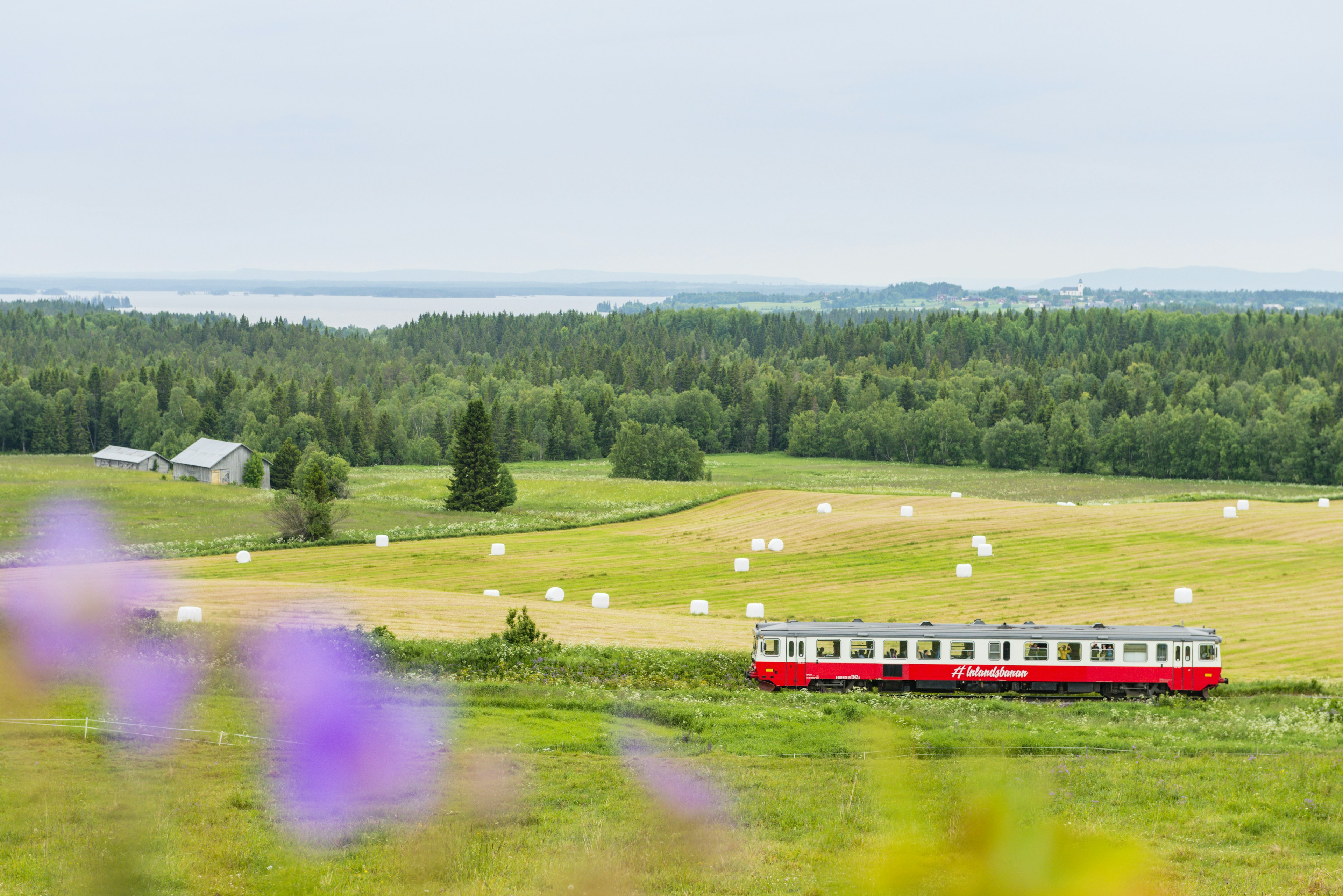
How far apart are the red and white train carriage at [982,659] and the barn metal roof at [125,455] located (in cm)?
12217

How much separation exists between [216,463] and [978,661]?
105m

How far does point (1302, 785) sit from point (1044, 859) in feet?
67.4

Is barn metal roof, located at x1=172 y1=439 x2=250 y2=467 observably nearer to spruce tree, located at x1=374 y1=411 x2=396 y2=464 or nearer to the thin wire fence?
spruce tree, located at x1=374 y1=411 x2=396 y2=464

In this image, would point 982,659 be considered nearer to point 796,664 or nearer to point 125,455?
point 796,664

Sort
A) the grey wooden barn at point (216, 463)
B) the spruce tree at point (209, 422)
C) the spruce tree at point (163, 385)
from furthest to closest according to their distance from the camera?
the spruce tree at point (163, 385) < the spruce tree at point (209, 422) < the grey wooden barn at point (216, 463)

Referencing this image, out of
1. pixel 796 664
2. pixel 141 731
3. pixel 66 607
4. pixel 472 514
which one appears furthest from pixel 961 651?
pixel 472 514

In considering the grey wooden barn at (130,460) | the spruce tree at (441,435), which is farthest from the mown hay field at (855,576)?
the spruce tree at (441,435)

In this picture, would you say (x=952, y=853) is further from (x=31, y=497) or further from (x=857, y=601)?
(x=31, y=497)

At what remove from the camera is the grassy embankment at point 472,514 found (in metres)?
77.3

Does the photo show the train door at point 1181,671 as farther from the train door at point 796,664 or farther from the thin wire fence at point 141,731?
the thin wire fence at point 141,731

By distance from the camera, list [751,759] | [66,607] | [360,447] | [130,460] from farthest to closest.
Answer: [360,447]
[130,460]
[66,607]
[751,759]

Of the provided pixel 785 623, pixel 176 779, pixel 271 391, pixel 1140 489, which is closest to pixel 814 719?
pixel 785 623

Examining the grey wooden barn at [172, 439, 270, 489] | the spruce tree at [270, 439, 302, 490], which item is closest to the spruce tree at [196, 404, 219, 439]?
the grey wooden barn at [172, 439, 270, 489]

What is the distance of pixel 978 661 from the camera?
32.0 m
